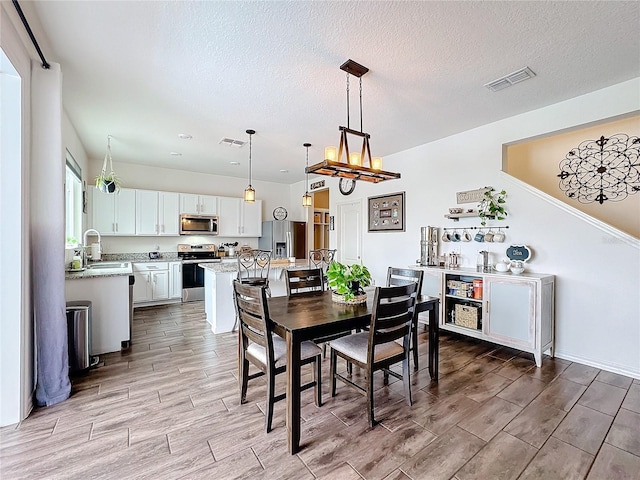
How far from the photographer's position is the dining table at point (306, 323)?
1.85m

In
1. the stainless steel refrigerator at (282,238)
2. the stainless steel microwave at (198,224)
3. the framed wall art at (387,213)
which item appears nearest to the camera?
the framed wall art at (387,213)

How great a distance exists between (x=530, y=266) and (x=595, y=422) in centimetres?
182

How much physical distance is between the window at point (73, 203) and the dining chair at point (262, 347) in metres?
3.37

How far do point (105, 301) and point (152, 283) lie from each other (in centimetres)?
245

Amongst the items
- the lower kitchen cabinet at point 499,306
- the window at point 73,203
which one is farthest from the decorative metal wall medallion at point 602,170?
the window at point 73,203

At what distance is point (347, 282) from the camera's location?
8.39 feet

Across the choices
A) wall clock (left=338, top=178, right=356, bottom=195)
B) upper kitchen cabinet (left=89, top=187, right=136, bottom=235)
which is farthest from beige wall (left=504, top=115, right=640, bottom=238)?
upper kitchen cabinet (left=89, top=187, right=136, bottom=235)

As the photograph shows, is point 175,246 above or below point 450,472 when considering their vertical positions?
above

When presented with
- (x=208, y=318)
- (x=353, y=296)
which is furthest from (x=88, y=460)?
(x=208, y=318)

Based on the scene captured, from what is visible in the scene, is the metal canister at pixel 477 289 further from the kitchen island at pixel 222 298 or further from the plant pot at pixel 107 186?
the plant pot at pixel 107 186

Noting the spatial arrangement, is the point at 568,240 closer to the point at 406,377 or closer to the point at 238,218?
the point at 406,377

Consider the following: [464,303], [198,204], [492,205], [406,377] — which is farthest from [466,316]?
[198,204]

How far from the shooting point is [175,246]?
6.52 meters

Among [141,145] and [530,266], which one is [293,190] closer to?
[141,145]
